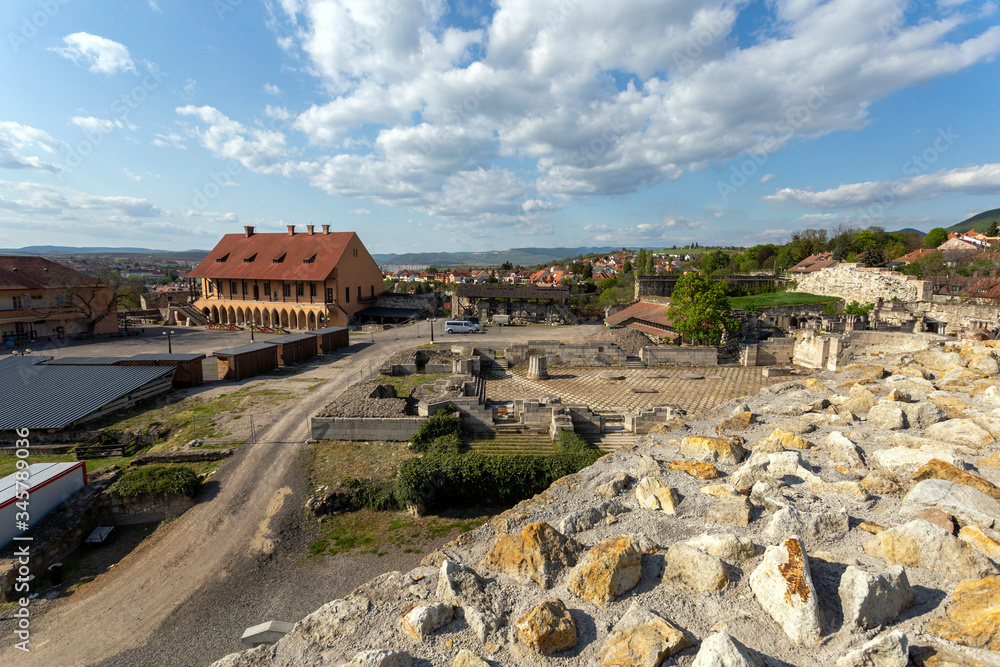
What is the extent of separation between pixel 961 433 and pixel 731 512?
4395 millimetres

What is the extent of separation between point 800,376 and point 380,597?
1062 inches

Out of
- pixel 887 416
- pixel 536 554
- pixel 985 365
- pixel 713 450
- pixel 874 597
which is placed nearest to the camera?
pixel 874 597

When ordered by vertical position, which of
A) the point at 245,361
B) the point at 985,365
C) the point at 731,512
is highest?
the point at 985,365

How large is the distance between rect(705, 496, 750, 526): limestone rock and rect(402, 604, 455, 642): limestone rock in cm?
342

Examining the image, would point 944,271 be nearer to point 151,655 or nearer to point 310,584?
point 310,584

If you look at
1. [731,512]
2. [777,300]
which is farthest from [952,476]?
[777,300]

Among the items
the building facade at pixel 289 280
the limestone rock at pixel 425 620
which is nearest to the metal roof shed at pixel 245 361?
the building facade at pixel 289 280

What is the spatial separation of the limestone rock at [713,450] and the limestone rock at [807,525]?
214cm

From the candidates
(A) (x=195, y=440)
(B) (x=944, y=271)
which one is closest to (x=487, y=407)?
(A) (x=195, y=440)

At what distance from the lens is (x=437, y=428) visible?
17094mm

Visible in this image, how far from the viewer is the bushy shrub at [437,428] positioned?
16.4 m

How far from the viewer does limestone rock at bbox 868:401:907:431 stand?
777 cm

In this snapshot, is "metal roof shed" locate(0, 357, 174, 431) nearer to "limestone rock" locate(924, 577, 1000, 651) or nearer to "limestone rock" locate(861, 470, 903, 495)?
"limestone rock" locate(861, 470, 903, 495)

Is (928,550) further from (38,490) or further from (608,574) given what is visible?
(38,490)
